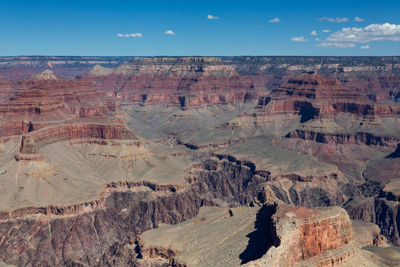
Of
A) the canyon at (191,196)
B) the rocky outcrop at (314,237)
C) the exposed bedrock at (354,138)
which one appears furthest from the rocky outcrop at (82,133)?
the rocky outcrop at (314,237)

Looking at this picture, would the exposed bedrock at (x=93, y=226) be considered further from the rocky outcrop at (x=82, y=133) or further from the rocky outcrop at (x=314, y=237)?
the rocky outcrop at (x=314, y=237)

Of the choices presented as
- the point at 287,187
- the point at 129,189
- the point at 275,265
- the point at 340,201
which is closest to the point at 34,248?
the point at 129,189

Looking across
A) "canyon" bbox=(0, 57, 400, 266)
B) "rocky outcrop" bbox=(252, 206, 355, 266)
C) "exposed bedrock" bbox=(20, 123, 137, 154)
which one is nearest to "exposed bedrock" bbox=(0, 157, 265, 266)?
"canyon" bbox=(0, 57, 400, 266)

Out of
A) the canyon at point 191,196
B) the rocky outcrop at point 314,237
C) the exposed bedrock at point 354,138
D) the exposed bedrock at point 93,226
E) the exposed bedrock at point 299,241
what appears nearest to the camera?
the exposed bedrock at point 299,241

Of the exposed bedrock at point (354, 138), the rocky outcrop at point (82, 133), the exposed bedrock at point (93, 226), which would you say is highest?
the rocky outcrop at point (82, 133)

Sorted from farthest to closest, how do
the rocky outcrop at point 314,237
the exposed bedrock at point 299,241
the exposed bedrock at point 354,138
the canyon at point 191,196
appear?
the exposed bedrock at point 354,138, the canyon at point 191,196, the rocky outcrop at point 314,237, the exposed bedrock at point 299,241

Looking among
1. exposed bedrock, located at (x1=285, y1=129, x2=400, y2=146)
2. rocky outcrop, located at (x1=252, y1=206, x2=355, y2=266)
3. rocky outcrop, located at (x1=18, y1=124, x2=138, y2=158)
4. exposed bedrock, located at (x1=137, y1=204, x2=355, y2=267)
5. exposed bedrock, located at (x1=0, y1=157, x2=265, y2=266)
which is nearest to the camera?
exposed bedrock, located at (x1=137, y1=204, x2=355, y2=267)

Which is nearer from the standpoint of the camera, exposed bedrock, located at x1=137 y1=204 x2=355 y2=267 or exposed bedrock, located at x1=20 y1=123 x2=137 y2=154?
exposed bedrock, located at x1=137 y1=204 x2=355 y2=267

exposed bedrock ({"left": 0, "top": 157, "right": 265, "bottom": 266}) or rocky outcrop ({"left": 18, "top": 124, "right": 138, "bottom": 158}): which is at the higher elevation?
rocky outcrop ({"left": 18, "top": 124, "right": 138, "bottom": 158})

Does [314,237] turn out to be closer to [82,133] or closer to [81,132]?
[82,133]

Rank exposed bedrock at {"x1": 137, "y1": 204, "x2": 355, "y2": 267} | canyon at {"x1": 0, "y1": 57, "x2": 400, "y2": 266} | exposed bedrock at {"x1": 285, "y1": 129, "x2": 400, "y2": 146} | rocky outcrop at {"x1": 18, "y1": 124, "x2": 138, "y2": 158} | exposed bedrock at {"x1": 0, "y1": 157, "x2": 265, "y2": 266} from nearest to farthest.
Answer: exposed bedrock at {"x1": 137, "y1": 204, "x2": 355, "y2": 267} → canyon at {"x1": 0, "y1": 57, "x2": 400, "y2": 266} → exposed bedrock at {"x1": 0, "y1": 157, "x2": 265, "y2": 266} → rocky outcrop at {"x1": 18, "y1": 124, "x2": 138, "y2": 158} → exposed bedrock at {"x1": 285, "y1": 129, "x2": 400, "y2": 146}

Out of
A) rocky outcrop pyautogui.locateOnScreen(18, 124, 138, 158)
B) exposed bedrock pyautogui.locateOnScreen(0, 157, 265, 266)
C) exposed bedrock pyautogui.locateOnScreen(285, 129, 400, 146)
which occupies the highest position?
rocky outcrop pyautogui.locateOnScreen(18, 124, 138, 158)

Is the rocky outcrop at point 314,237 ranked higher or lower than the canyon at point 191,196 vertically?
higher

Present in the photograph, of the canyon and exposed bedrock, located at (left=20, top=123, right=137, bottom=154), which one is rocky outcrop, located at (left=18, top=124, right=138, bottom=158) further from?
the canyon
